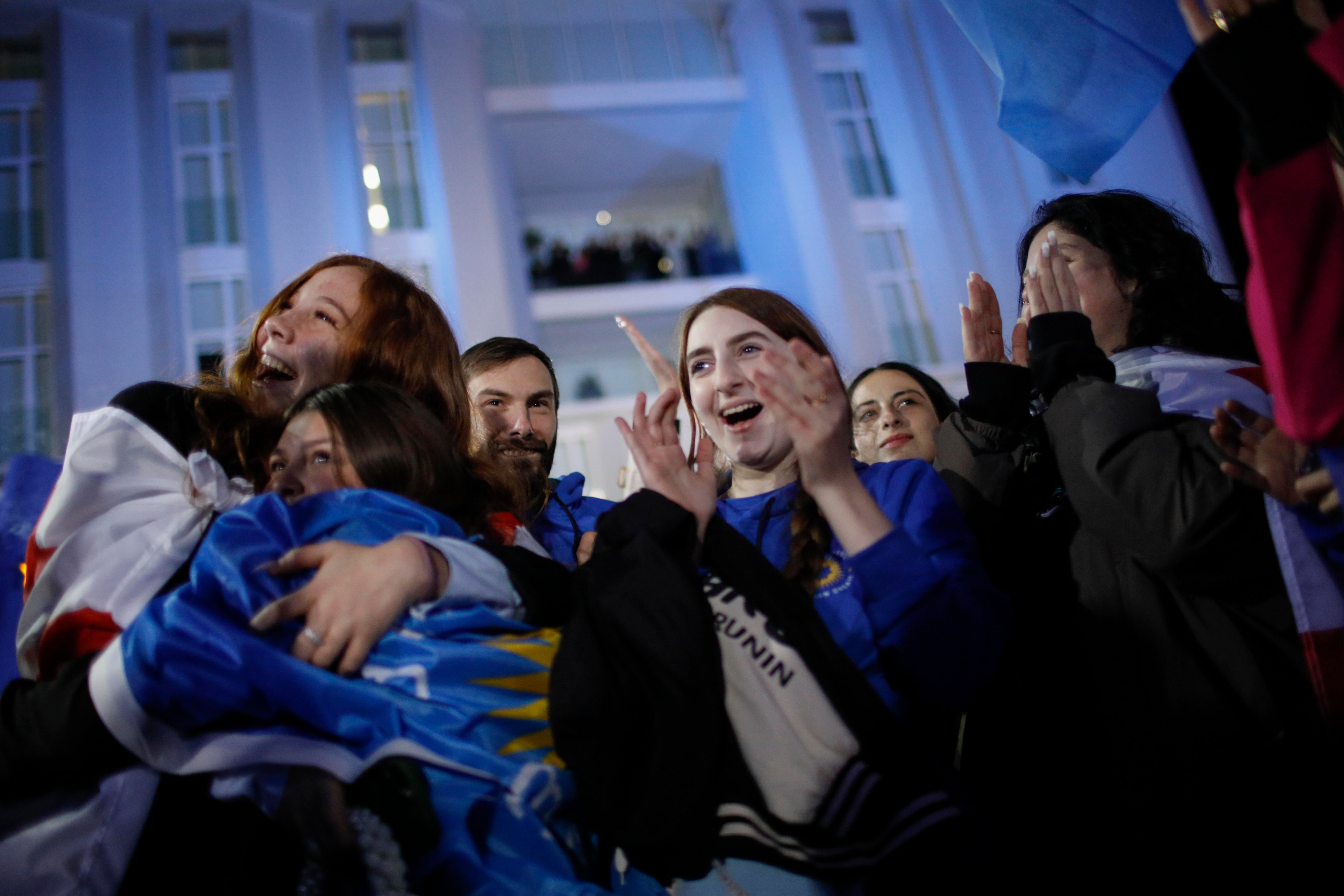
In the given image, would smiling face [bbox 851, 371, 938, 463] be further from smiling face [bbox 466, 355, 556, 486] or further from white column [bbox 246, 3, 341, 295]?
white column [bbox 246, 3, 341, 295]

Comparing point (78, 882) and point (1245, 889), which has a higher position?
point (78, 882)

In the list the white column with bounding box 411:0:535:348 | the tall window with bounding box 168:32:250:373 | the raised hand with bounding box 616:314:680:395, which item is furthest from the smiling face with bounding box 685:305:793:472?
the tall window with bounding box 168:32:250:373

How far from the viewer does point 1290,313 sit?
3.19 ft

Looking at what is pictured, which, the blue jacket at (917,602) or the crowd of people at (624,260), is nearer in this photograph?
the blue jacket at (917,602)

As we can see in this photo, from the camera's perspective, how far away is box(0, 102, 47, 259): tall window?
9.82 meters

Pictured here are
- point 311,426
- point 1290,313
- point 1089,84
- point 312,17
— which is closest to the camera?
point 1290,313

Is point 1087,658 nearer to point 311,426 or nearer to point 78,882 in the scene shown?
point 311,426

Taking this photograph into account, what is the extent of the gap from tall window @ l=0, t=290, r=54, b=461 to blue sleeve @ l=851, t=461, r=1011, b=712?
1040cm

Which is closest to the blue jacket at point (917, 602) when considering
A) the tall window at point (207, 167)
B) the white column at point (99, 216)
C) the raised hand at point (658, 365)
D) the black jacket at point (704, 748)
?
the black jacket at point (704, 748)

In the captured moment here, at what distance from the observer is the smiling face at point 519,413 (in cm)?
220

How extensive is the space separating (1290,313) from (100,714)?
1484 millimetres

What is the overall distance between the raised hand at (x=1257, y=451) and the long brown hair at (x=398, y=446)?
3.84 ft

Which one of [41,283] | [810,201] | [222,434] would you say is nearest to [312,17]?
[41,283]

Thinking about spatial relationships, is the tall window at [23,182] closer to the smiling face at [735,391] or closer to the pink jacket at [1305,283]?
the smiling face at [735,391]
